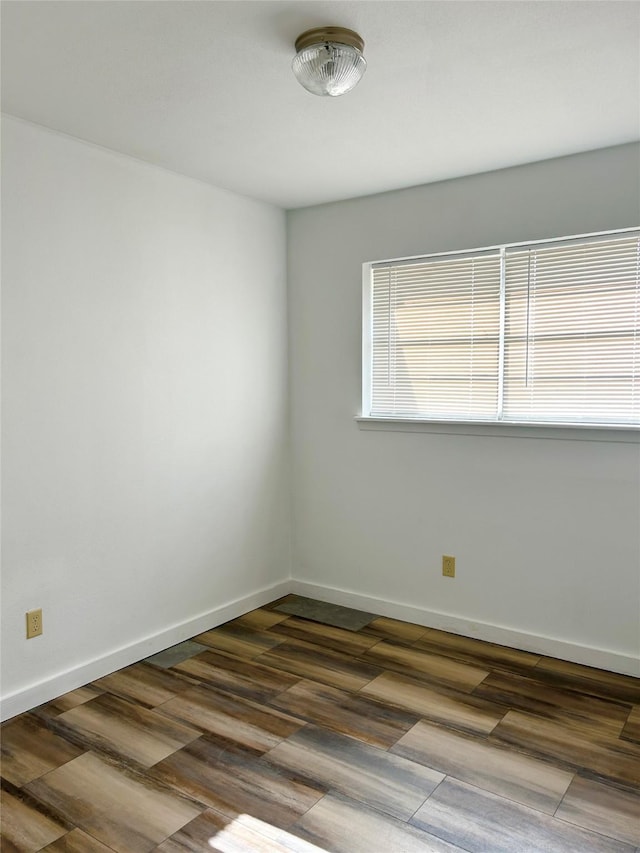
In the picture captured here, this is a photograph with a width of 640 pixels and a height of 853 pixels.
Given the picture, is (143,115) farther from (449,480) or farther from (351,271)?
(449,480)

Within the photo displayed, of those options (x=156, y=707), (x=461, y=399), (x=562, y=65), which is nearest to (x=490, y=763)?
(x=156, y=707)

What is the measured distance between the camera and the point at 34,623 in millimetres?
2752

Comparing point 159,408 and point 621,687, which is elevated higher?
point 159,408

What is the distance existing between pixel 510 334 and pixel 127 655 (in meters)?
2.39

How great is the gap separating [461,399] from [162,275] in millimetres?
1622

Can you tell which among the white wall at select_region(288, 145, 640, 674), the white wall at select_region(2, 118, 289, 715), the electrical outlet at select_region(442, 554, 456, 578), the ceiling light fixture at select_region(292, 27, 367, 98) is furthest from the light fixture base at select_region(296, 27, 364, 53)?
the electrical outlet at select_region(442, 554, 456, 578)

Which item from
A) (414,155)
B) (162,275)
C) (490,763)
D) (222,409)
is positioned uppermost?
(414,155)

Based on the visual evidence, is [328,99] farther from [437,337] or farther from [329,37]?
[437,337]

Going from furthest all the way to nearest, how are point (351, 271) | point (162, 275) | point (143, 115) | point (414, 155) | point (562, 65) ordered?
point (351, 271)
point (162, 275)
point (414, 155)
point (143, 115)
point (562, 65)

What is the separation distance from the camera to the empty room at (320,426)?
208 cm

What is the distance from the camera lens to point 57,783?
2.25 metres

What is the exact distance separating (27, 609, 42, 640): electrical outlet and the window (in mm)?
1964

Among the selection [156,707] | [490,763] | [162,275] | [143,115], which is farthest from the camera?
[162,275]

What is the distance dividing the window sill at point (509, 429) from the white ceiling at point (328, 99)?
1.23m
